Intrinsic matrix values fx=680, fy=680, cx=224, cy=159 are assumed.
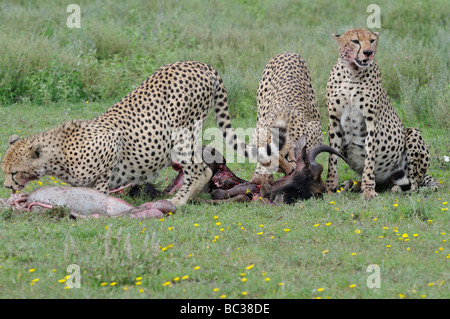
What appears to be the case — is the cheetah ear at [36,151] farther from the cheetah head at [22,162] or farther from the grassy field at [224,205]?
the grassy field at [224,205]

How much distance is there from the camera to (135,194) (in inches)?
275

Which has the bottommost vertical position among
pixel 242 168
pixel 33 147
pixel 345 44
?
pixel 242 168

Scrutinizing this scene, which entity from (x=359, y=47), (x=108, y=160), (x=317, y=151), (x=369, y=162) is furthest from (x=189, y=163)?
(x=359, y=47)

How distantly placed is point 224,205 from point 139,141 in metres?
1.05

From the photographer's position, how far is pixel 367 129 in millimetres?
6891

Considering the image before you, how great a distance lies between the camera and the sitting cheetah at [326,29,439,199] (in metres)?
6.72

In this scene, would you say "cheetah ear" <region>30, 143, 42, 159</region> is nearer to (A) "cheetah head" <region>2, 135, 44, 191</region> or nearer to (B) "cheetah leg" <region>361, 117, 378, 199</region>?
(A) "cheetah head" <region>2, 135, 44, 191</region>

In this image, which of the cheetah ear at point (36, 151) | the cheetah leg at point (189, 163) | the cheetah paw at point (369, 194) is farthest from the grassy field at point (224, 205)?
the cheetah ear at point (36, 151)

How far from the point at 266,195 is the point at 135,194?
1.40m

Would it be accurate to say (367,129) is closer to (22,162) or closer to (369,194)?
(369,194)

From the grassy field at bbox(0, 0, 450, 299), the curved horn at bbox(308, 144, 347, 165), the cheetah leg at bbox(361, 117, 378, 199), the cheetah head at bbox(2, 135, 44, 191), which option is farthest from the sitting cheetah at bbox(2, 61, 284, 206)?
the cheetah leg at bbox(361, 117, 378, 199)

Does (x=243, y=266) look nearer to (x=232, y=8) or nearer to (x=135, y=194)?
(x=135, y=194)

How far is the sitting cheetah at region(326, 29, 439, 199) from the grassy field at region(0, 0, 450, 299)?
0.37m
